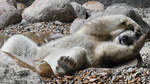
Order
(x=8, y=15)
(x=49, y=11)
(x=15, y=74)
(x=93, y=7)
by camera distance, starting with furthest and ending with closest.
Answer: (x=93, y=7) → (x=8, y=15) → (x=49, y=11) → (x=15, y=74)

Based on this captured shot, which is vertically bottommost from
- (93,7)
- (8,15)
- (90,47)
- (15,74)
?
(93,7)

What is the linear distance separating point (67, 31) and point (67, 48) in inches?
176

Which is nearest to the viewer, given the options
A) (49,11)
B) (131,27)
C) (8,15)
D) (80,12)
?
(131,27)

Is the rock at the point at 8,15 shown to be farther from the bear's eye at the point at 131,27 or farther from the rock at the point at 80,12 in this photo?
the bear's eye at the point at 131,27

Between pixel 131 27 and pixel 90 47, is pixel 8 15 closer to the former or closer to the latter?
pixel 90 47

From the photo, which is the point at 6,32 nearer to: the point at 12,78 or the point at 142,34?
the point at 142,34

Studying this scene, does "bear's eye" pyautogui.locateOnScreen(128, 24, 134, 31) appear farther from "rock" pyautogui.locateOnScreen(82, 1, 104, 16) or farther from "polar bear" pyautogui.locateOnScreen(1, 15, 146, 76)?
"rock" pyautogui.locateOnScreen(82, 1, 104, 16)

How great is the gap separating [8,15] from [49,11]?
116 cm

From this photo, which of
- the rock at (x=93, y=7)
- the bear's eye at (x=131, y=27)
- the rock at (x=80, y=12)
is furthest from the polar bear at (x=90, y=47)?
the rock at (x=93, y=7)

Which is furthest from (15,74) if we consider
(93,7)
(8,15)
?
(93,7)

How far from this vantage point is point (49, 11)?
10.8 m

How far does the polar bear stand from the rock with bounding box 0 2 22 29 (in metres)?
5.10

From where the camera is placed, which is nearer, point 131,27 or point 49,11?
point 131,27

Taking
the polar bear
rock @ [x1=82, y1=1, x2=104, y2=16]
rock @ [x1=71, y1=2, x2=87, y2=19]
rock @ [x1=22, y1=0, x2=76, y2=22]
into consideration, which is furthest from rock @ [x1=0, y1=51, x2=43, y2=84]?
rock @ [x1=82, y1=1, x2=104, y2=16]
